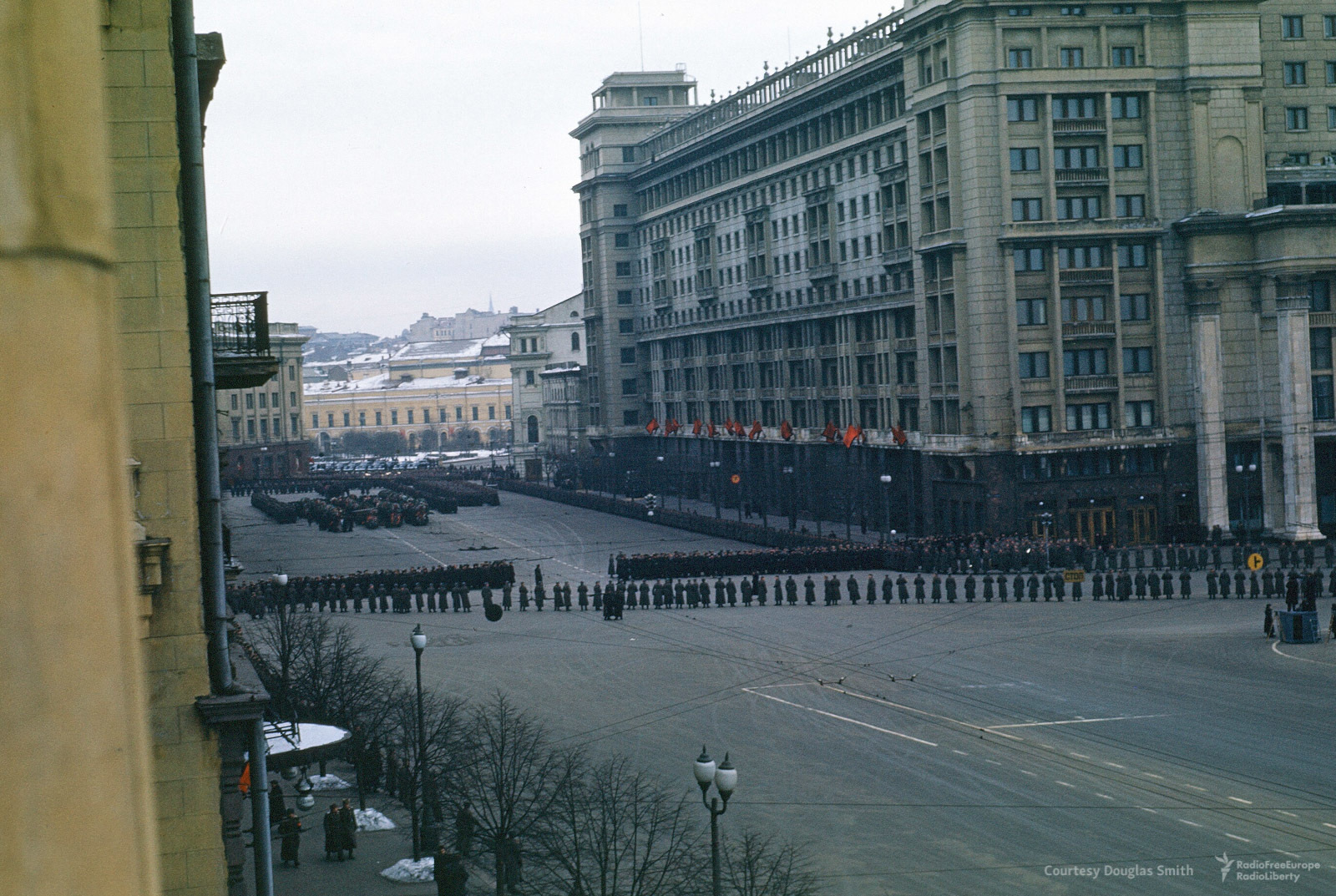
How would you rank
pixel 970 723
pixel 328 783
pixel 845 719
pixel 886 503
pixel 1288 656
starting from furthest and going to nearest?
pixel 886 503 < pixel 1288 656 < pixel 845 719 < pixel 970 723 < pixel 328 783

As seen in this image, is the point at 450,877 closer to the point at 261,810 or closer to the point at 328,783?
the point at 261,810

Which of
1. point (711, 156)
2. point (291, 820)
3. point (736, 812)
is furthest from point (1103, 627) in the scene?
point (711, 156)

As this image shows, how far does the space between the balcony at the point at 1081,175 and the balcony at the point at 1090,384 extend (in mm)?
8787

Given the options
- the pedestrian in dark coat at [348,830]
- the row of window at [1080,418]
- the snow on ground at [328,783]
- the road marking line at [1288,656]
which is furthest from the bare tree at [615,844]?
the row of window at [1080,418]

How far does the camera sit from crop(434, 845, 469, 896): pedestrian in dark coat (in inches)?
728

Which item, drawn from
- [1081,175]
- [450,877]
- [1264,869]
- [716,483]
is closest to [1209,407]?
[1081,175]

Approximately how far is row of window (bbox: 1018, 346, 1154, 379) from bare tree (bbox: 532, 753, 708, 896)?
43851 mm

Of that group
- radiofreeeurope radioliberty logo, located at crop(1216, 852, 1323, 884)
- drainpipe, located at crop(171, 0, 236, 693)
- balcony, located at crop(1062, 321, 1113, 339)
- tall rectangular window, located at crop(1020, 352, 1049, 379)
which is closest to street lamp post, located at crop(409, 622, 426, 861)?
drainpipe, located at crop(171, 0, 236, 693)

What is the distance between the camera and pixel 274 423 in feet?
507

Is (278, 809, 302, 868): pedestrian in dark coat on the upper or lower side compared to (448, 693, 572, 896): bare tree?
lower

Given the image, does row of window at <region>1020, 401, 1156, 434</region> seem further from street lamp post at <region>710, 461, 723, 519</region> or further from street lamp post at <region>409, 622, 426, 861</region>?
street lamp post at <region>409, 622, 426, 861</region>

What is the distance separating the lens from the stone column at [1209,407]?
64688 mm

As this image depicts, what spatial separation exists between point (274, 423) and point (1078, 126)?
360 feet

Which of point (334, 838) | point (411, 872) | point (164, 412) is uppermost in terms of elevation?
point (164, 412)
